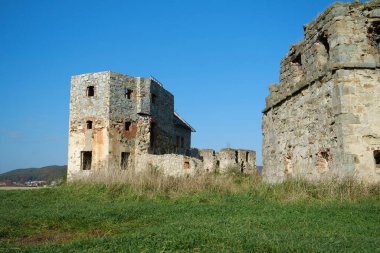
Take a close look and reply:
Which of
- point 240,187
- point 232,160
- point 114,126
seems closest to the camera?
Result: point 240,187

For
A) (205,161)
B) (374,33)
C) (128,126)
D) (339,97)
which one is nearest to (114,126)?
(128,126)

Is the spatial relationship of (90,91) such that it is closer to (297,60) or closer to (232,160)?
(232,160)

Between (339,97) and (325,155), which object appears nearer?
(339,97)

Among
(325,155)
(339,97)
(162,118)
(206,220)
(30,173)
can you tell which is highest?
(162,118)

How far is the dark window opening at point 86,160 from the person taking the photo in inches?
868

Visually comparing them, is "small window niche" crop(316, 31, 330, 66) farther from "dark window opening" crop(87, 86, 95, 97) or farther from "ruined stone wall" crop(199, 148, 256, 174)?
"dark window opening" crop(87, 86, 95, 97)

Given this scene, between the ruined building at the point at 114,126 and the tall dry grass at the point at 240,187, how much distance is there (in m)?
7.30

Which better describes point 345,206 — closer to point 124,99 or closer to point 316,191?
point 316,191

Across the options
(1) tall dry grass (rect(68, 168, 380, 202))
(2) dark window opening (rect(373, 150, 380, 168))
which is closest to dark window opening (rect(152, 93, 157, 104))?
(1) tall dry grass (rect(68, 168, 380, 202))

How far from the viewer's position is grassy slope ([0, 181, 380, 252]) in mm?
4531

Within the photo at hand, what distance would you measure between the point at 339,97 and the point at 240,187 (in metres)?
4.10

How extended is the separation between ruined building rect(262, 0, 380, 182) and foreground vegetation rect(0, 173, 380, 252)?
1.02 m

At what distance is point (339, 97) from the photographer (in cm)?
916

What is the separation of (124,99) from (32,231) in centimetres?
1626
